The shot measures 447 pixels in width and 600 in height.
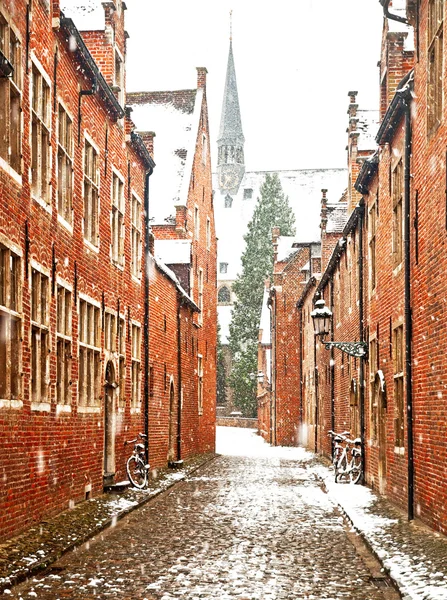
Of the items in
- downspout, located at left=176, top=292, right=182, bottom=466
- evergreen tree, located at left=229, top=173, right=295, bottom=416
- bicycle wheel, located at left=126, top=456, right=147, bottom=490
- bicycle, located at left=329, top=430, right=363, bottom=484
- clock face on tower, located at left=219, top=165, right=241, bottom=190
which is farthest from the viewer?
clock face on tower, located at left=219, top=165, right=241, bottom=190

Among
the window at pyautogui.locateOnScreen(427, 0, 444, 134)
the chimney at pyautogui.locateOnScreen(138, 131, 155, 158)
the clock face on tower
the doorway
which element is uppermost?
the clock face on tower

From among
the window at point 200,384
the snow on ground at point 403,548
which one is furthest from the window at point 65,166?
the window at point 200,384

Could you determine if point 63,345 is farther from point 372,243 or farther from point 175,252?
point 175,252

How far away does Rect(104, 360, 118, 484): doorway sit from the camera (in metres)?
18.2

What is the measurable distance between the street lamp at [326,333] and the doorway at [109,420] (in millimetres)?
4470

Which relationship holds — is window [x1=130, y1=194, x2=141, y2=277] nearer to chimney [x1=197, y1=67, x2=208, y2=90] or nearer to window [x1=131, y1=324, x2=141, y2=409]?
window [x1=131, y1=324, x2=141, y2=409]

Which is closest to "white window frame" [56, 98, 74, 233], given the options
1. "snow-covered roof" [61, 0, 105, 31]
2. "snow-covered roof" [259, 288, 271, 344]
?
"snow-covered roof" [61, 0, 105, 31]

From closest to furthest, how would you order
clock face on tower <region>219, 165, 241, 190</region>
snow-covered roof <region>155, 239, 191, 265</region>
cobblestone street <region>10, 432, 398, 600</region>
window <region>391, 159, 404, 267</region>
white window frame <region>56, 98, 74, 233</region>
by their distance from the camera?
cobblestone street <region>10, 432, 398, 600</region>
white window frame <region>56, 98, 74, 233</region>
window <region>391, 159, 404, 267</region>
snow-covered roof <region>155, 239, 191, 265</region>
clock face on tower <region>219, 165, 241, 190</region>

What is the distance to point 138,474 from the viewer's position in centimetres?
1847

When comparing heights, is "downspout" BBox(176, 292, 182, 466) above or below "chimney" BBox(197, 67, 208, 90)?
below

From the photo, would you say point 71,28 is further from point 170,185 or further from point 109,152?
point 170,185

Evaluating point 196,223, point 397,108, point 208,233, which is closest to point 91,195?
point 397,108

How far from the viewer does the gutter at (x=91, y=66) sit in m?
13.6

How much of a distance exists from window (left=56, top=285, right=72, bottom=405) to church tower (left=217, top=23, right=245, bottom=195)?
89.9 m
